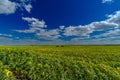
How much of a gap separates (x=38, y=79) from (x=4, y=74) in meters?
3.03

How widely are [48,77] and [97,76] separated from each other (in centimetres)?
479

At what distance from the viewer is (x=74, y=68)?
16.0 meters

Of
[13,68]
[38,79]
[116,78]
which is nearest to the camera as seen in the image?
[38,79]

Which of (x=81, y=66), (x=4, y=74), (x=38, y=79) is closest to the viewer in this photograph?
(x=4, y=74)

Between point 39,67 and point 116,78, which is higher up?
point 39,67

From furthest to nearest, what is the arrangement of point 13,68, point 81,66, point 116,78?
point 81,66 → point 13,68 → point 116,78

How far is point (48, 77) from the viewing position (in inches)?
540

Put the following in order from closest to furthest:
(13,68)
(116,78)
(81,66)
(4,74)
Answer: (4,74) → (116,78) → (13,68) → (81,66)

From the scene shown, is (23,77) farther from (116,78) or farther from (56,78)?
(116,78)

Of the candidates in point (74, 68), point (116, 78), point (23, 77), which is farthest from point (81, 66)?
point (23, 77)

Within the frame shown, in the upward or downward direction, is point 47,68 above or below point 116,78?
above

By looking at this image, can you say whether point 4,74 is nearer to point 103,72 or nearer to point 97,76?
point 97,76

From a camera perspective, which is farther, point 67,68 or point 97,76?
→ point 67,68

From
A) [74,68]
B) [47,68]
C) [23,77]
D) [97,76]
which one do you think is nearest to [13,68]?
[23,77]
